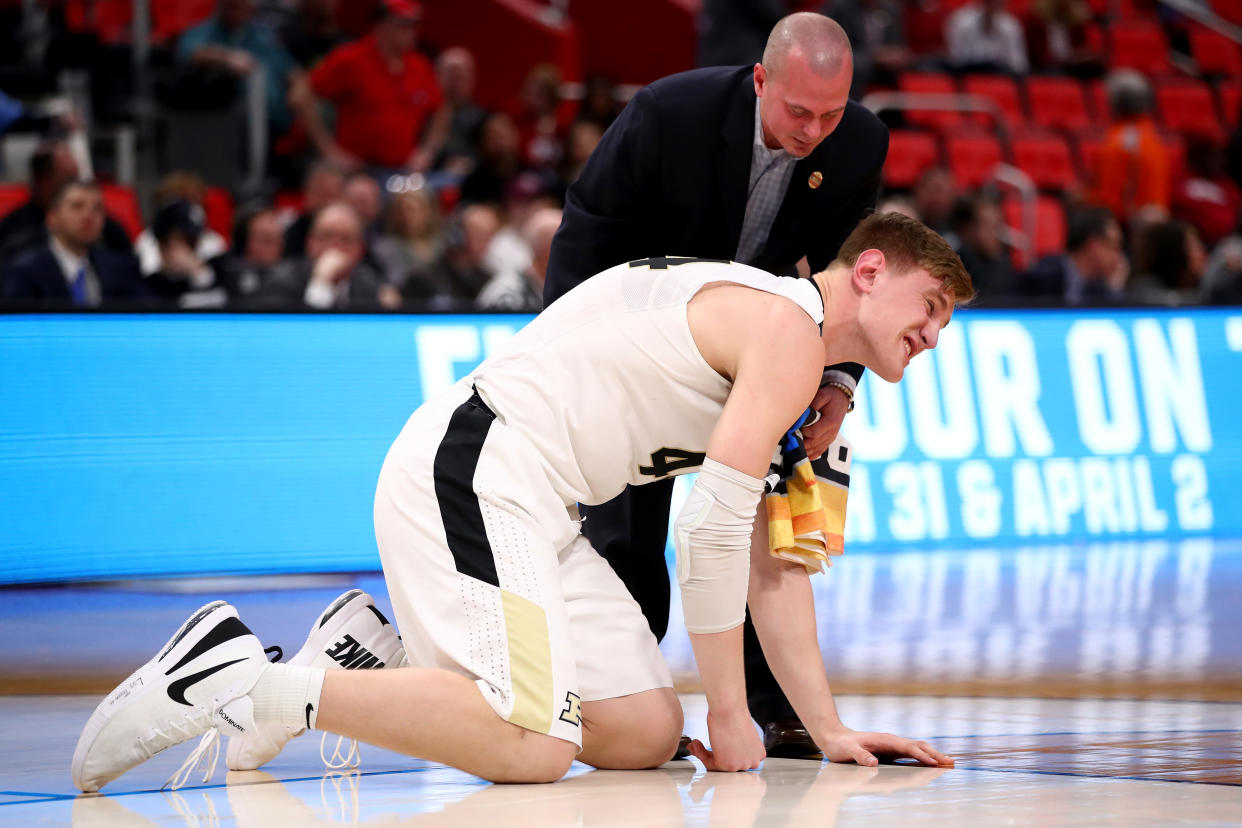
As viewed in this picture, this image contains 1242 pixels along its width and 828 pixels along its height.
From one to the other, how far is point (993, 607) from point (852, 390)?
244cm

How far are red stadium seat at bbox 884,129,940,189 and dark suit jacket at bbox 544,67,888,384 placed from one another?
9.13 meters

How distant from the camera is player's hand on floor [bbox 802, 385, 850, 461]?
3.71 meters

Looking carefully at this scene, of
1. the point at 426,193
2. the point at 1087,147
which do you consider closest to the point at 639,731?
the point at 426,193

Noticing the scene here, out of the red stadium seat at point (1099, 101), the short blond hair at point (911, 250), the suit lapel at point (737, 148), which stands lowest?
the short blond hair at point (911, 250)

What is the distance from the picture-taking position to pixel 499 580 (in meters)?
3.20

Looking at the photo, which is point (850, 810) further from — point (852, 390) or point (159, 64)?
point (159, 64)

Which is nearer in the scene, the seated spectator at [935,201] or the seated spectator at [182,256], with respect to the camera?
the seated spectator at [182,256]

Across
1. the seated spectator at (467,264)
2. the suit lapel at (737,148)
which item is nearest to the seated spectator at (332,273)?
the seated spectator at (467,264)

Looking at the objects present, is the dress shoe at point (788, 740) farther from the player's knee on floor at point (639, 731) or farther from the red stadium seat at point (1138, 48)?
the red stadium seat at point (1138, 48)

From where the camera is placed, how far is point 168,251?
871 cm

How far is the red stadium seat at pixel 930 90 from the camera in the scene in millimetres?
13812

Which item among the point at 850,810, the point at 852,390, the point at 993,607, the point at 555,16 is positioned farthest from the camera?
the point at 555,16

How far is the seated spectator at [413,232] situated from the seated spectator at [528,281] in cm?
53

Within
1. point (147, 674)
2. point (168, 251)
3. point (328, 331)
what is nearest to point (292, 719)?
point (147, 674)
